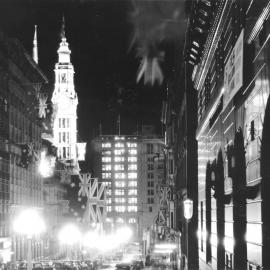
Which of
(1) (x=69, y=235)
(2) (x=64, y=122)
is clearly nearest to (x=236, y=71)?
(1) (x=69, y=235)

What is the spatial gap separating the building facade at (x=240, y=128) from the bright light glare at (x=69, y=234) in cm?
6416

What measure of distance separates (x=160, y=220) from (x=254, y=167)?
2925 inches

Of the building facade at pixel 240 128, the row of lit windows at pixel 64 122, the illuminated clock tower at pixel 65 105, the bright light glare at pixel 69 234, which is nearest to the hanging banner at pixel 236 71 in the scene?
the building facade at pixel 240 128

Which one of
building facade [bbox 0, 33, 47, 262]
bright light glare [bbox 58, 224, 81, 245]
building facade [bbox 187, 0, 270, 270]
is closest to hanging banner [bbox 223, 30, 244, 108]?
building facade [bbox 187, 0, 270, 270]

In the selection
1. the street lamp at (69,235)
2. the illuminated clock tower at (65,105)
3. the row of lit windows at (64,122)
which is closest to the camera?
the street lamp at (69,235)

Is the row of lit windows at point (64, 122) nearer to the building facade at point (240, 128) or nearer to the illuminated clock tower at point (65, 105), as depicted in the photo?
the illuminated clock tower at point (65, 105)

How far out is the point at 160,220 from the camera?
300 feet

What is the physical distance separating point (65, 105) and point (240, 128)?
140219 millimetres

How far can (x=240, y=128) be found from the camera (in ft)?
69.1

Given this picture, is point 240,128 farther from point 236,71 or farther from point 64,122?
point 64,122

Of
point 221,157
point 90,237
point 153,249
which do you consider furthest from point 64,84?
point 221,157

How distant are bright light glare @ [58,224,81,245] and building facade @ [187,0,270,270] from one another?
64.2 m

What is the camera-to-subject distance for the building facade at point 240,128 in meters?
15.8

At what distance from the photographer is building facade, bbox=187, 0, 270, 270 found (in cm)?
1584
